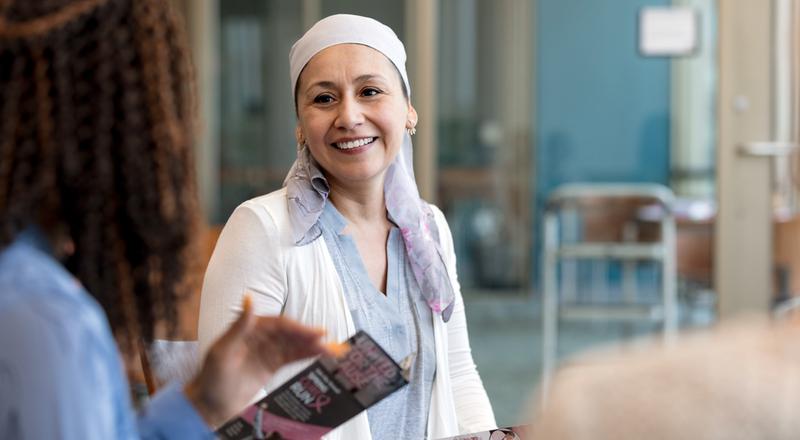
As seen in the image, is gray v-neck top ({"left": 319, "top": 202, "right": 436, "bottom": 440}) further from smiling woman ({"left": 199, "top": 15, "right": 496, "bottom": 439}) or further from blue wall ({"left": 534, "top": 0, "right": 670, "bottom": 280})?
blue wall ({"left": 534, "top": 0, "right": 670, "bottom": 280})

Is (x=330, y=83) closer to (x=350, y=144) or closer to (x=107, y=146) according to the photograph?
(x=350, y=144)

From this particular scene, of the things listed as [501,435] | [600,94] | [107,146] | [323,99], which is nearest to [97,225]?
[107,146]

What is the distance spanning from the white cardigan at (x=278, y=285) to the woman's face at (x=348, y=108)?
0.15 metres

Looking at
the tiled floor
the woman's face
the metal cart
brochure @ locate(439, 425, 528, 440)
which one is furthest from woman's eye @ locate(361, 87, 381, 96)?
the tiled floor

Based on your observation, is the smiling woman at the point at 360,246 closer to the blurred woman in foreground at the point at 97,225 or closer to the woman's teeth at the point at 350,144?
the woman's teeth at the point at 350,144

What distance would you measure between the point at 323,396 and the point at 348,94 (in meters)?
0.80

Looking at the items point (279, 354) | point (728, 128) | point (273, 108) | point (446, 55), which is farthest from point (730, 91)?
point (279, 354)

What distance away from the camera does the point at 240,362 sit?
1087mm

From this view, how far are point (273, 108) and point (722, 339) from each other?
516cm

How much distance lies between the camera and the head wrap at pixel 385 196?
6.44 feet

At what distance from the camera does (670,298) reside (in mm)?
4809

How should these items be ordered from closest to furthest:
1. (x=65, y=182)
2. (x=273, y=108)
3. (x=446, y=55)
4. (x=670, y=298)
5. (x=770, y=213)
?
(x=65, y=182) → (x=770, y=213) → (x=670, y=298) → (x=446, y=55) → (x=273, y=108)

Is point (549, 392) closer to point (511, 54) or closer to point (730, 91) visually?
point (730, 91)

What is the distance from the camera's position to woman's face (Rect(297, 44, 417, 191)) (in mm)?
2023
